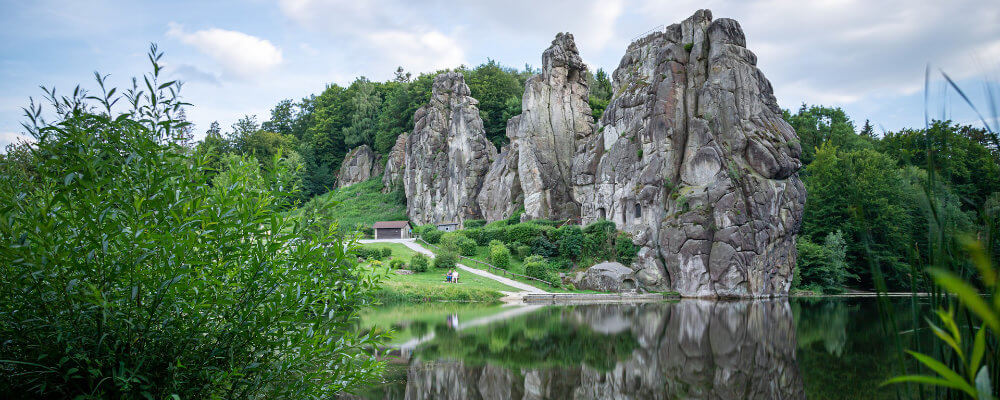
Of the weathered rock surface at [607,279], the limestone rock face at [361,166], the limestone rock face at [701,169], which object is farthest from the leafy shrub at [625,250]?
the limestone rock face at [361,166]

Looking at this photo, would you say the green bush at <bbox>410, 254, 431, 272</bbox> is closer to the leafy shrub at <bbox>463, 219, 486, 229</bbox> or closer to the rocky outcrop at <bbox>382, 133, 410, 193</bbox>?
the leafy shrub at <bbox>463, 219, 486, 229</bbox>

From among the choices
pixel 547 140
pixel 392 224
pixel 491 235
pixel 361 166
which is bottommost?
pixel 491 235

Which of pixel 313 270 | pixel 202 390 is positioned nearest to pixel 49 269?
pixel 202 390

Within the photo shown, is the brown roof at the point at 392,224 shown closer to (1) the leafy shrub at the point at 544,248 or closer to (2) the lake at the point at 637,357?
(1) the leafy shrub at the point at 544,248

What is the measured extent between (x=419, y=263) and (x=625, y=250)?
14.5 m

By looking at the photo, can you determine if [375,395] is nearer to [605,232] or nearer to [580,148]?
[605,232]

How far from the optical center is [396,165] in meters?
70.6

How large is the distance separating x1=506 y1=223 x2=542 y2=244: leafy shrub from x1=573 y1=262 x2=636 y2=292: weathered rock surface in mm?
6668

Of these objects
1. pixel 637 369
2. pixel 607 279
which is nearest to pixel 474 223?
pixel 607 279

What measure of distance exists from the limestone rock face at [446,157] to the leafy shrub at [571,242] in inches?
672

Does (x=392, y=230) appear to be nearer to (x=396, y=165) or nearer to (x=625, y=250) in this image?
(x=396, y=165)

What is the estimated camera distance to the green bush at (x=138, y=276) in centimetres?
402

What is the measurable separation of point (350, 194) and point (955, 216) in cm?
7257

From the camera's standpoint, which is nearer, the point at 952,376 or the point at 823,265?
the point at 952,376
